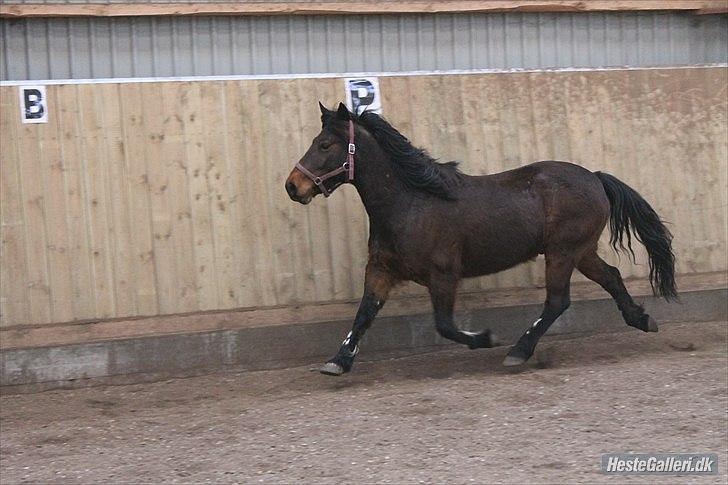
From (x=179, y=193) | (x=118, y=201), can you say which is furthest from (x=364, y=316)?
(x=118, y=201)

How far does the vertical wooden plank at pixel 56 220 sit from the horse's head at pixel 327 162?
206 centimetres

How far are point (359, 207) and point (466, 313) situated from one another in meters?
1.39

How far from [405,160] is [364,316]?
1.32m

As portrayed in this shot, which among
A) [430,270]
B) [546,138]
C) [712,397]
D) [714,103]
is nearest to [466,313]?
[430,270]

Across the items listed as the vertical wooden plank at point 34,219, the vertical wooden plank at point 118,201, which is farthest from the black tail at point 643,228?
the vertical wooden plank at point 34,219

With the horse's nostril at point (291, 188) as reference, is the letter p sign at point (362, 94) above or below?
above

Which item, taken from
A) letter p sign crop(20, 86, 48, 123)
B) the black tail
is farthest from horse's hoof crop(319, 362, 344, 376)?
letter p sign crop(20, 86, 48, 123)

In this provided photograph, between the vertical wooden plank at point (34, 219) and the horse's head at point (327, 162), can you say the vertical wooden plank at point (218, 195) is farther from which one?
the vertical wooden plank at point (34, 219)

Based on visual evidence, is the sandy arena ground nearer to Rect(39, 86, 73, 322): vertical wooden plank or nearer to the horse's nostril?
Rect(39, 86, 73, 322): vertical wooden plank

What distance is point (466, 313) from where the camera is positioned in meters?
9.70

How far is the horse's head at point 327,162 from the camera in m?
8.37

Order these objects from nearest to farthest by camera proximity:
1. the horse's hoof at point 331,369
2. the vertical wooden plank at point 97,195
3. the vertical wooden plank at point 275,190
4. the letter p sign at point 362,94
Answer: the horse's hoof at point 331,369
the vertical wooden plank at point 97,195
the vertical wooden plank at point 275,190
the letter p sign at point 362,94

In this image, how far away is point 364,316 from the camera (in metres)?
8.56

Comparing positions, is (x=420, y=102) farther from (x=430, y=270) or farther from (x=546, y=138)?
(x=430, y=270)
